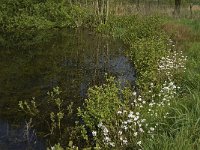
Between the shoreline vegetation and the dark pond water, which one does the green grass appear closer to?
the shoreline vegetation

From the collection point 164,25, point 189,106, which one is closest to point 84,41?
point 164,25

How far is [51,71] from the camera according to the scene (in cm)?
1817

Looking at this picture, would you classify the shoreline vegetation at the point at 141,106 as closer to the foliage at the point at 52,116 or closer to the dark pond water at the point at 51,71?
the foliage at the point at 52,116

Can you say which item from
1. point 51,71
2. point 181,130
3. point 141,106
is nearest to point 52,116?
point 141,106

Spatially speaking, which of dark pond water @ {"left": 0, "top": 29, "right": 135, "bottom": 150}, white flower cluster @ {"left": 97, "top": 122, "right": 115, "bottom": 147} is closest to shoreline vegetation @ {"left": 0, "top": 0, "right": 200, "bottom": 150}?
white flower cluster @ {"left": 97, "top": 122, "right": 115, "bottom": 147}

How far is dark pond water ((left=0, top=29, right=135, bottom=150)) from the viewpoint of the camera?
464 inches

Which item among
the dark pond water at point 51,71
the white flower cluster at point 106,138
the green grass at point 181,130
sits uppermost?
the green grass at point 181,130

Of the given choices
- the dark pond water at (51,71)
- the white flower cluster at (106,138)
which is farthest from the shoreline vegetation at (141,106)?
the dark pond water at (51,71)

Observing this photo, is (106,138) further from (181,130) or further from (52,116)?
(52,116)

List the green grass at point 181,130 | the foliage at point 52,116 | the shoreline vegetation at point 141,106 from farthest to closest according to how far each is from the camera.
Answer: the foliage at point 52,116
the shoreline vegetation at point 141,106
the green grass at point 181,130

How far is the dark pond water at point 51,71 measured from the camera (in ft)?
38.7

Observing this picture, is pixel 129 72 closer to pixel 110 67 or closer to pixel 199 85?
pixel 110 67

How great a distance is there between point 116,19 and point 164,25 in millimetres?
6296

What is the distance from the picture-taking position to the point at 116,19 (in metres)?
32.0
